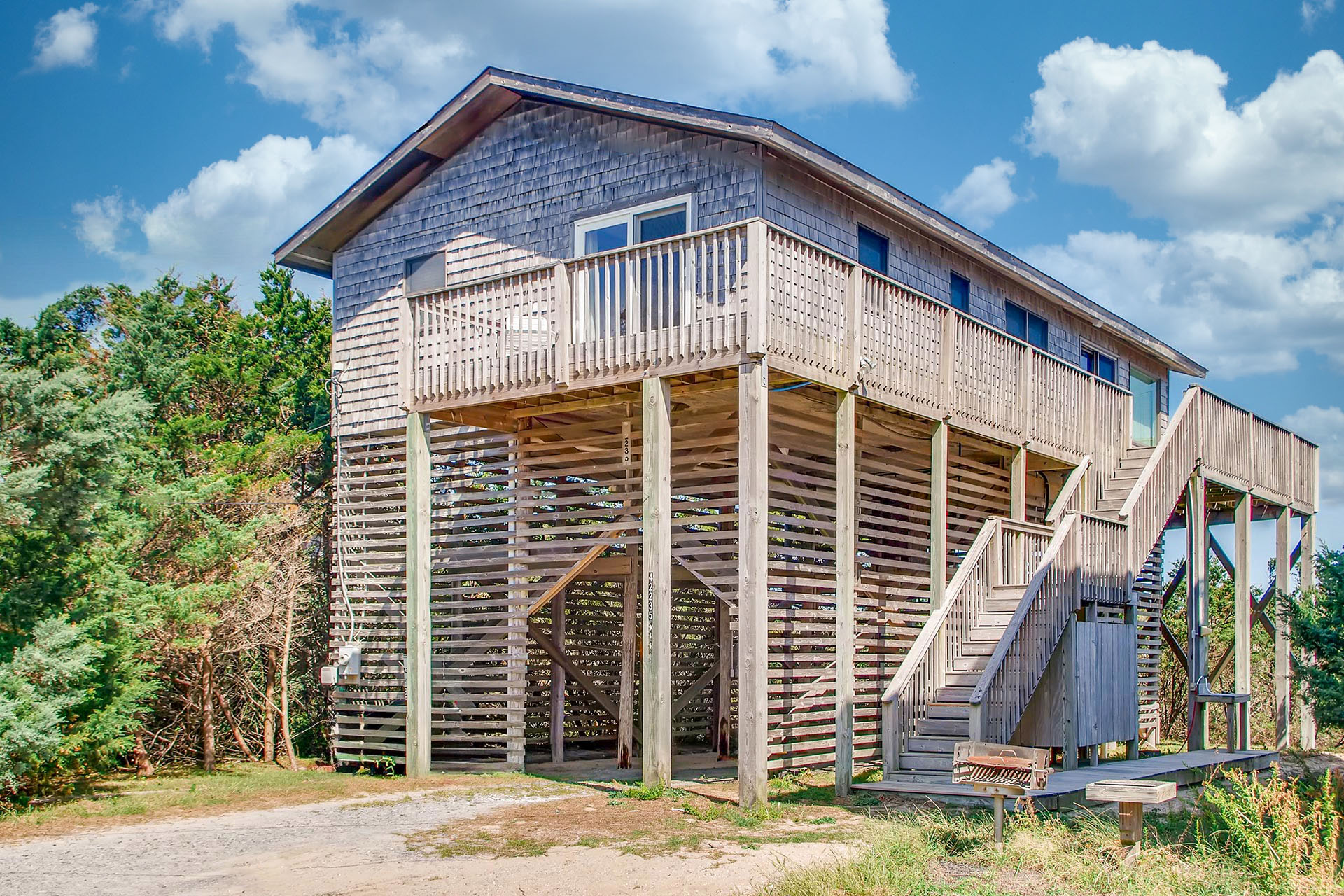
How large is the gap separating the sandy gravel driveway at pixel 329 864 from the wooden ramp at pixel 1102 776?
1.97 m

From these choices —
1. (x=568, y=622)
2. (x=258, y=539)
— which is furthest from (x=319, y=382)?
(x=568, y=622)

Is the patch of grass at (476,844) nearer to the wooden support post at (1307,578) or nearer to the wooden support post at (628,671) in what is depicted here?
the wooden support post at (628,671)

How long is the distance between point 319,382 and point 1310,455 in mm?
18866

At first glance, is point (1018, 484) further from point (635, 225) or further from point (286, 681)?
point (286, 681)

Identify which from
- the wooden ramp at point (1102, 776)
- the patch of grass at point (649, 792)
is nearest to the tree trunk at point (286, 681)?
the patch of grass at point (649, 792)

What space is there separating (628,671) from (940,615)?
5.63 meters

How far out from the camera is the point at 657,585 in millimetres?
12766

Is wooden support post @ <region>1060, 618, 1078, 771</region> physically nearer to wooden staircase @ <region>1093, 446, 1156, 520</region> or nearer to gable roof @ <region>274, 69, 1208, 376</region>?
wooden staircase @ <region>1093, 446, 1156, 520</region>

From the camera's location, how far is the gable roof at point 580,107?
1448 cm

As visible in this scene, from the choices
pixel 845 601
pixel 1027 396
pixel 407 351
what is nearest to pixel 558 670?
pixel 407 351

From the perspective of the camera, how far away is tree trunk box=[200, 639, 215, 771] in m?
16.8

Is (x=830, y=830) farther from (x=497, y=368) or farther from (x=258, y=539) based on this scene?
(x=258, y=539)

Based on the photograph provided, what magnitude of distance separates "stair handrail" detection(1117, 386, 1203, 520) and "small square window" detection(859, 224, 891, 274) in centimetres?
444

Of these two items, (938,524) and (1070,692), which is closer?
(1070,692)
